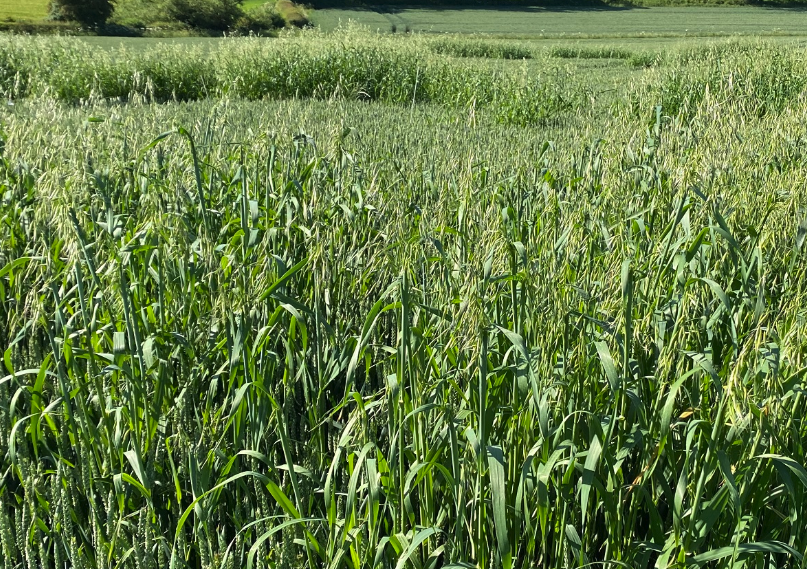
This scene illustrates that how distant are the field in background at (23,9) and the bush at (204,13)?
243 inches

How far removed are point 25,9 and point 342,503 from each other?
40800mm

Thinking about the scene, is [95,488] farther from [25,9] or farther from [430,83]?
[25,9]

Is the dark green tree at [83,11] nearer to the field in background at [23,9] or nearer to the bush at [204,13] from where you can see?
the field in background at [23,9]

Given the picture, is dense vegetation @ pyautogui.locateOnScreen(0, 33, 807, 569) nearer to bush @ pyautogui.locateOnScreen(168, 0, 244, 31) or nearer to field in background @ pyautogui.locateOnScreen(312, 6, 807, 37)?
field in background @ pyautogui.locateOnScreen(312, 6, 807, 37)

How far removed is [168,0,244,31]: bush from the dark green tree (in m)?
2.98

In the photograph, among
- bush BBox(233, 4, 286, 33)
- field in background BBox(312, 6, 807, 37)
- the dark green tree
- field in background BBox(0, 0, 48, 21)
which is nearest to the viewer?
the dark green tree

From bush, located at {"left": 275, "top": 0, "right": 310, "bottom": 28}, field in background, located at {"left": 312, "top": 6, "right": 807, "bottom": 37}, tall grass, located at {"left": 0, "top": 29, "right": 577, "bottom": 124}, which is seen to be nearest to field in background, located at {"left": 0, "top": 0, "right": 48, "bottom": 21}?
bush, located at {"left": 275, "top": 0, "right": 310, "bottom": 28}

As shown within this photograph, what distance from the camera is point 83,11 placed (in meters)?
31.4

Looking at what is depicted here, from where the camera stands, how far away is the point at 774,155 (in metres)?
4.50

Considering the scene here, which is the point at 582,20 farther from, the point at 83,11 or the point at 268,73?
the point at 268,73

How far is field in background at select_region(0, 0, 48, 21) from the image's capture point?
109ft

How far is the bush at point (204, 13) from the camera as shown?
34.0 m

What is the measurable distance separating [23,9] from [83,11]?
6.48 m

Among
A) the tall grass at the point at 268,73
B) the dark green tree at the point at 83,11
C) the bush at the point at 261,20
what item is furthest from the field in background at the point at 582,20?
the tall grass at the point at 268,73
